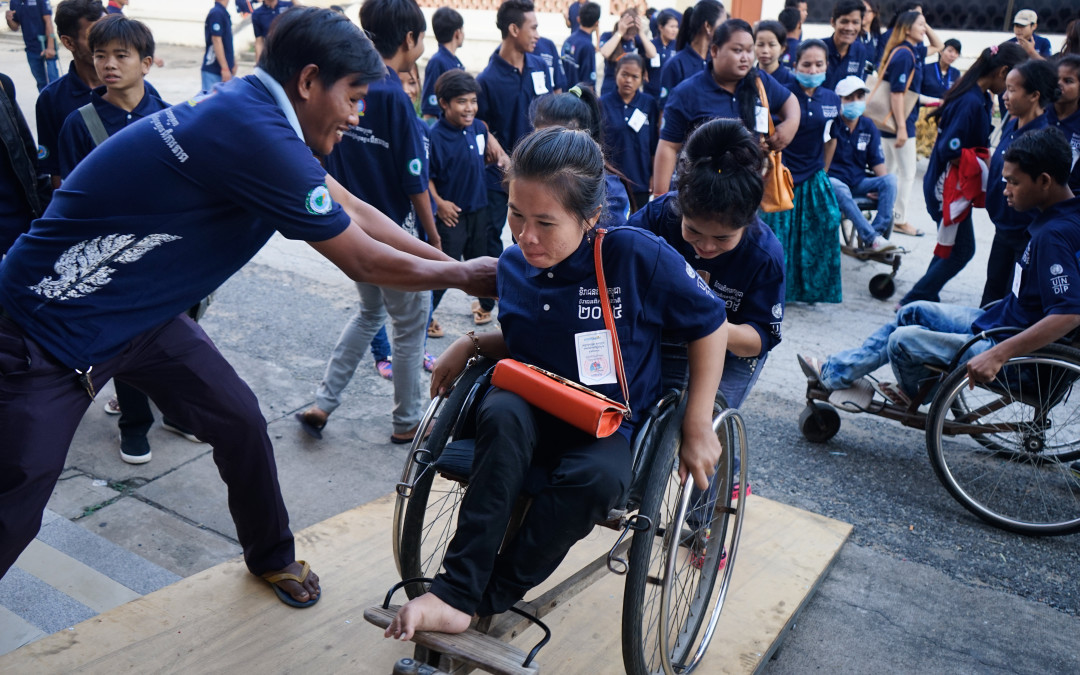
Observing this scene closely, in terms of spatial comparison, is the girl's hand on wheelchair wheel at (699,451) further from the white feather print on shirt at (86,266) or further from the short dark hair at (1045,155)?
the short dark hair at (1045,155)

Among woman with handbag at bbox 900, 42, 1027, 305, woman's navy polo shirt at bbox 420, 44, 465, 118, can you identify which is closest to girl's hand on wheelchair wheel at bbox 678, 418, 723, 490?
woman with handbag at bbox 900, 42, 1027, 305

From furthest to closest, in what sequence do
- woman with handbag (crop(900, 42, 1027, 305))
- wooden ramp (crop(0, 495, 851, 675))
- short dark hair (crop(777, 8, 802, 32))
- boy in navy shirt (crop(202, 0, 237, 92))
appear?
boy in navy shirt (crop(202, 0, 237, 92)) < short dark hair (crop(777, 8, 802, 32)) < woman with handbag (crop(900, 42, 1027, 305)) < wooden ramp (crop(0, 495, 851, 675))

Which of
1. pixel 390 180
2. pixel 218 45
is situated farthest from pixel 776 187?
pixel 218 45

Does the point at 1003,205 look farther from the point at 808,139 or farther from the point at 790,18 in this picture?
the point at 790,18

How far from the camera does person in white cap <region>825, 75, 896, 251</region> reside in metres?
6.02

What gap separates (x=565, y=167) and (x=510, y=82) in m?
3.41

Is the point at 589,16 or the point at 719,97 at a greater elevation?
the point at 589,16

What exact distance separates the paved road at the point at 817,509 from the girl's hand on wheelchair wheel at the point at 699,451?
33.6 inches

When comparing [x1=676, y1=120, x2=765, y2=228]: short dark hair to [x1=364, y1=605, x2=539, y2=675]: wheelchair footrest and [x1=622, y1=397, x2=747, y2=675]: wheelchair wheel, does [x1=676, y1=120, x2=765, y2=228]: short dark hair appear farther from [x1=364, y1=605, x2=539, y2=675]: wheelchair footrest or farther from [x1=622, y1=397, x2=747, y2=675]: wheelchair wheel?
[x1=364, y1=605, x2=539, y2=675]: wheelchair footrest

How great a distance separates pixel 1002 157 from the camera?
165 inches

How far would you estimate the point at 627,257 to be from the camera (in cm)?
198

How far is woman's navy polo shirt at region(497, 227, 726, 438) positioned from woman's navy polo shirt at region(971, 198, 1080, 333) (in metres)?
1.67

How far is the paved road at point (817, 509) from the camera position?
2586 millimetres

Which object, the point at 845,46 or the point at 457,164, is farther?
the point at 845,46
